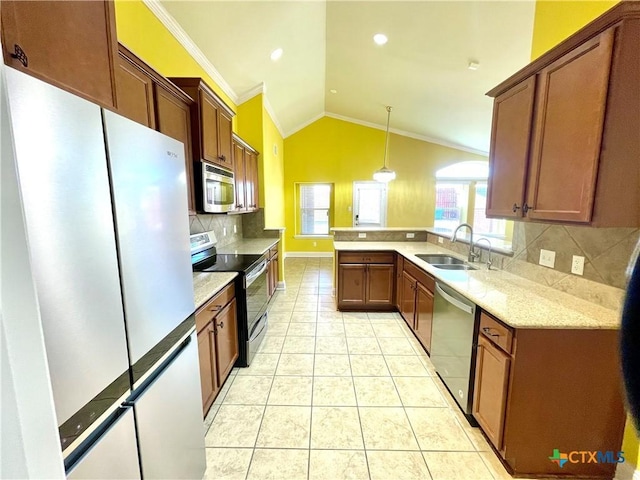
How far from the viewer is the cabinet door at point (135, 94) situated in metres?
1.44

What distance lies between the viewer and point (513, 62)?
122 inches

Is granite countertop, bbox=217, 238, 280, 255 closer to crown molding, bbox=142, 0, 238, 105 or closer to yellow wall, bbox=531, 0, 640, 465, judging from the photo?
crown molding, bbox=142, 0, 238, 105

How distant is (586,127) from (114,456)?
2.38 metres

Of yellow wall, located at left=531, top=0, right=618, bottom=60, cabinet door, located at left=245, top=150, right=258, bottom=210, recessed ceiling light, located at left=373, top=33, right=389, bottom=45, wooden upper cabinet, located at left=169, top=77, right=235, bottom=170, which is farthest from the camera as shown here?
cabinet door, located at left=245, top=150, right=258, bottom=210

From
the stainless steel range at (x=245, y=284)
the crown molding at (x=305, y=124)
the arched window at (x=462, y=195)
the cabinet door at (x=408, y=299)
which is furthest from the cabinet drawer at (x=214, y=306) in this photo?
the arched window at (x=462, y=195)

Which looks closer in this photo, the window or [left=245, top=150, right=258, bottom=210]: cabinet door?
[left=245, top=150, right=258, bottom=210]: cabinet door

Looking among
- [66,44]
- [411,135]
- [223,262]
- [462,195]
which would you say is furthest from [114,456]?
[462,195]

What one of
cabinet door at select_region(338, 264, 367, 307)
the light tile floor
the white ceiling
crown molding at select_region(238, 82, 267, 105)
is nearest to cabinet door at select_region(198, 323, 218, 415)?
the light tile floor

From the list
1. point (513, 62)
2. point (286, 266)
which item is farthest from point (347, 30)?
point (286, 266)

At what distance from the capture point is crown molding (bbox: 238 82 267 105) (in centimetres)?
426

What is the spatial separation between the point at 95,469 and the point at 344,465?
1291mm

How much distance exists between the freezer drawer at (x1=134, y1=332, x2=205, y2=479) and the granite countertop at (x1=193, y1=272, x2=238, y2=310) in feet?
1.04

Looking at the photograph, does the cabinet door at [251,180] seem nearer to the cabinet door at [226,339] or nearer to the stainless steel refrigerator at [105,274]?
the cabinet door at [226,339]

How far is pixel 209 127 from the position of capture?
7.89 feet
